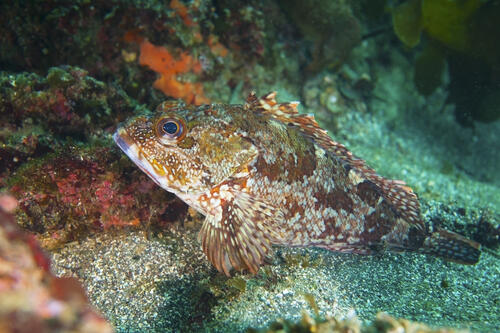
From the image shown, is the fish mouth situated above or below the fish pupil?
below

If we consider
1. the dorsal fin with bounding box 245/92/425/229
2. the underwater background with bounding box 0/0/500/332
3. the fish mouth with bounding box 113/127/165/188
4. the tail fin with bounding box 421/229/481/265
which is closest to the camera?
the underwater background with bounding box 0/0/500/332

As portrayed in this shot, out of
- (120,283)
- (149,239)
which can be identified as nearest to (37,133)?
(149,239)

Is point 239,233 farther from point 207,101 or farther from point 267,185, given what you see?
point 207,101

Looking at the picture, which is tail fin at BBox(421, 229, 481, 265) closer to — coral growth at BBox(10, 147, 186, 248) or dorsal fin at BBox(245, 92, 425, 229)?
dorsal fin at BBox(245, 92, 425, 229)

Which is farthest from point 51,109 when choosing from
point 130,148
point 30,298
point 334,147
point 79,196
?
point 334,147

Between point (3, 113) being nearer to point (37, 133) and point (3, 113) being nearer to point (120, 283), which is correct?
point (37, 133)

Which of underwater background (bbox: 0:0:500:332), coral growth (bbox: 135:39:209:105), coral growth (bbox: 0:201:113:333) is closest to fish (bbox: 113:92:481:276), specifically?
underwater background (bbox: 0:0:500:332)
